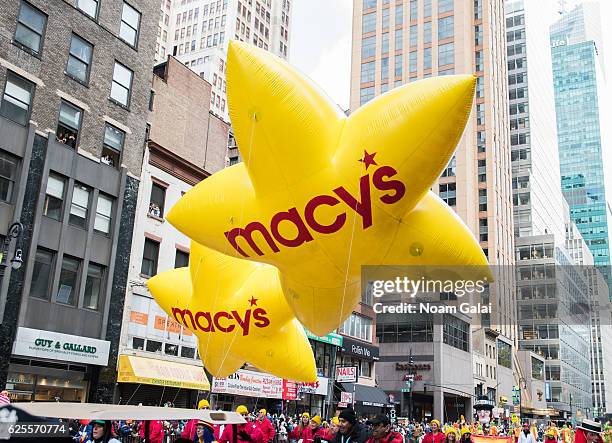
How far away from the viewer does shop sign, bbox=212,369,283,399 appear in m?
28.7

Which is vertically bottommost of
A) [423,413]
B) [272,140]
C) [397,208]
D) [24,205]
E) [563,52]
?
[423,413]

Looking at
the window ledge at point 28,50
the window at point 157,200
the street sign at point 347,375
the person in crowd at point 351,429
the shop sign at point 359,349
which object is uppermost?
the window ledge at point 28,50

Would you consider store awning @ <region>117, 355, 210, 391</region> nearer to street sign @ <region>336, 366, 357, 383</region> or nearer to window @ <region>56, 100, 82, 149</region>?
street sign @ <region>336, 366, 357, 383</region>

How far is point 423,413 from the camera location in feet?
189

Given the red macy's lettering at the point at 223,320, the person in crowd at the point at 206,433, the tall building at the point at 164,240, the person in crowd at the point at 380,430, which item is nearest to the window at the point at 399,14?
the tall building at the point at 164,240

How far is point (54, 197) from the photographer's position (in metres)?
22.9

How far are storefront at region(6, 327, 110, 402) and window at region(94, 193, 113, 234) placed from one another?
447 cm

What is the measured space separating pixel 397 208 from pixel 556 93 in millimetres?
192153

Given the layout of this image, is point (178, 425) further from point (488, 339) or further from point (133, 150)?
point (488, 339)

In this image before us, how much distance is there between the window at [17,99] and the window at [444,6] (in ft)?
245

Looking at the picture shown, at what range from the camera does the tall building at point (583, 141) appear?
165875 mm

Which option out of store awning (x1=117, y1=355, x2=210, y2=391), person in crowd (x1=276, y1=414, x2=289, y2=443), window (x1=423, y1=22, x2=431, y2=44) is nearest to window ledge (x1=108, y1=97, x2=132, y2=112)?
store awning (x1=117, y1=355, x2=210, y2=391)

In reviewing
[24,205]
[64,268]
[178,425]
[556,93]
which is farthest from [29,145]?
[556,93]

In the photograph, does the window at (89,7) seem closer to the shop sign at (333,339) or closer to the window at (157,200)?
the window at (157,200)
